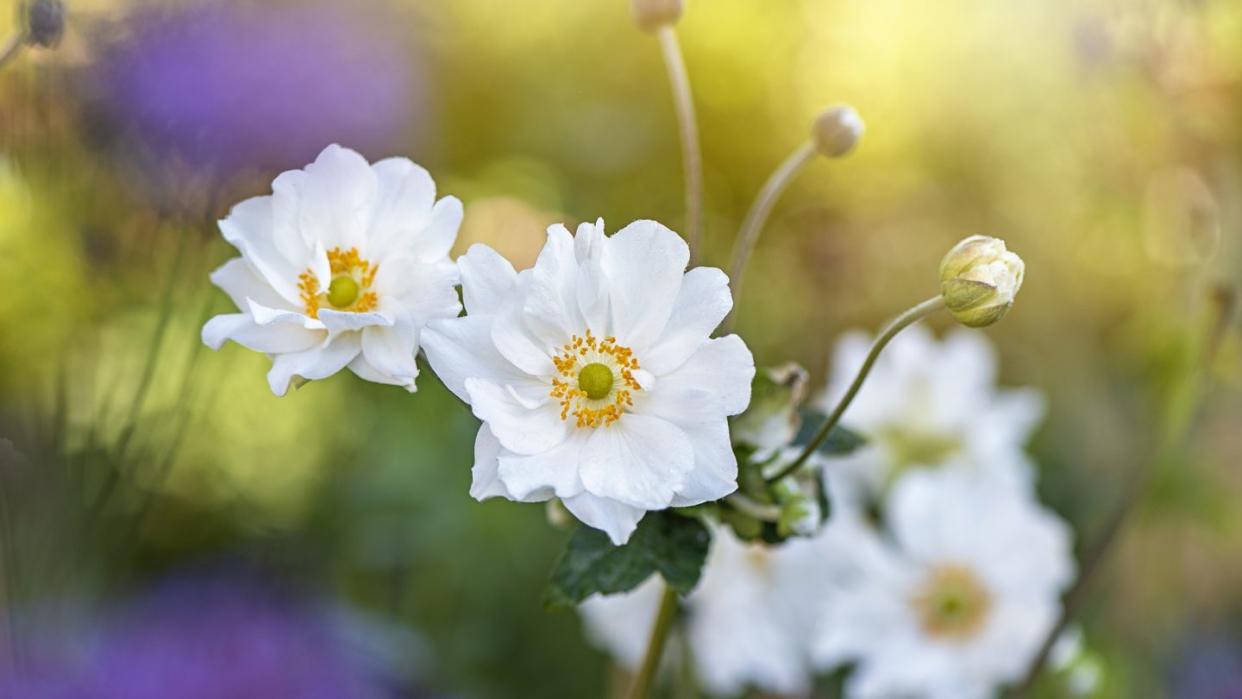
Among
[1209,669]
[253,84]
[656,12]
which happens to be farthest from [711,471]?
[1209,669]

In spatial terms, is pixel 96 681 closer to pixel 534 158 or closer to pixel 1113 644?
pixel 1113 644

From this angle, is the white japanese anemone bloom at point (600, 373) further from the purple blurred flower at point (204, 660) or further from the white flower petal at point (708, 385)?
the purple blurred flower at point (204, 660)

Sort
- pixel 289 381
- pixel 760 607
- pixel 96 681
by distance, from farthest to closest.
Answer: pixel 760 607
pixel 96 681
pixel 289 381

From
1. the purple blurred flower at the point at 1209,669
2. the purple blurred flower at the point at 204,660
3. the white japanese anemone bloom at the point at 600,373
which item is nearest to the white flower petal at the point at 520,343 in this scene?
the white japanese anemone bloom at the point at 600,373

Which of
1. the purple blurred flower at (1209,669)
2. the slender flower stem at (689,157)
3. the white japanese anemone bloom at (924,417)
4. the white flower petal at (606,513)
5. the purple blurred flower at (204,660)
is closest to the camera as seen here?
the white flower petal at (606,513)

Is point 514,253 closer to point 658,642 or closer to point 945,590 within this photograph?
point 945,590

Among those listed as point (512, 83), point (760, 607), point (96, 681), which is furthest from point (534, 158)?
point (96, 681)

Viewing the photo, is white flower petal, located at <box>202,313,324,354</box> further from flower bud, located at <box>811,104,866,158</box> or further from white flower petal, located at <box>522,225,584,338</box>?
flower bud, located at <box>811,104,866,158</box>
